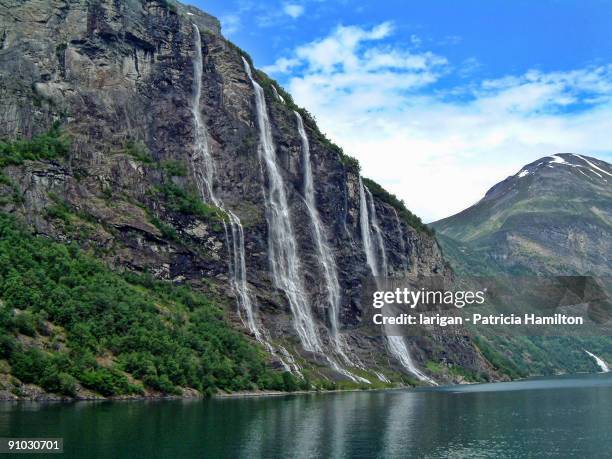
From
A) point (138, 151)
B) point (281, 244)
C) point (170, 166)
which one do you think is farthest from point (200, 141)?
point (281, 244)

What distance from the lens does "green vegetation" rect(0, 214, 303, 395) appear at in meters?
65.0

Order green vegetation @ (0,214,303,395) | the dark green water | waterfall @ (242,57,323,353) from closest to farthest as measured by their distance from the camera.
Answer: the dark green water < green vegetation @ (0,214,303,395) < waterfall @ (242,57,323,353)

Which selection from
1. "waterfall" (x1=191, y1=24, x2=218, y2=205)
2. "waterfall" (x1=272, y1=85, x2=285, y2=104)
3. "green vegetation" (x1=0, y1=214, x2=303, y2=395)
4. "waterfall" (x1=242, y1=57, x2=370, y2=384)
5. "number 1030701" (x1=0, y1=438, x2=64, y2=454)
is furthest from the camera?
"waterfall" (x1=272, y1=85, x2=285, y2=104)

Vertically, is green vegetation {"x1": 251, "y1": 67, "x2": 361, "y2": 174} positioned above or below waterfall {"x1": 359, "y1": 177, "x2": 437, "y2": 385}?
above

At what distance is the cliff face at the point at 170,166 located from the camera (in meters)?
101

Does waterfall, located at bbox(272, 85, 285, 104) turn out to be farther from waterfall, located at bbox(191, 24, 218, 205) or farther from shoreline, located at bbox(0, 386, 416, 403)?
shoreline, located at bbox(0, 386, 416, 403)

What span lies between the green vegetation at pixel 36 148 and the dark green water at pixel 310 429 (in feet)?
143

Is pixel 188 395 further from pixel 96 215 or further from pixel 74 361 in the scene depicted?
pixel 96 215

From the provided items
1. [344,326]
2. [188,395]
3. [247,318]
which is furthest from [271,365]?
[344,326]

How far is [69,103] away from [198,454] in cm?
8359

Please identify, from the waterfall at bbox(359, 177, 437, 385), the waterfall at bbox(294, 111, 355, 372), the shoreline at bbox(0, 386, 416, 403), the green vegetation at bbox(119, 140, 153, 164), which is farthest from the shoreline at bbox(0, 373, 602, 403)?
the green vegetation at bbox(119, 140, 153, 164)

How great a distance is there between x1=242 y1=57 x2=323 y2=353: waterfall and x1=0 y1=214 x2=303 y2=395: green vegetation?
16252 millimetres

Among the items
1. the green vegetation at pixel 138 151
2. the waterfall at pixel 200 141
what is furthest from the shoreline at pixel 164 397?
the green vegetation at pixel 138 151

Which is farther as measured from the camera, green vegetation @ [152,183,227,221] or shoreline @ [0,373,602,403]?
green vegetation @ [152,183,227,221]
